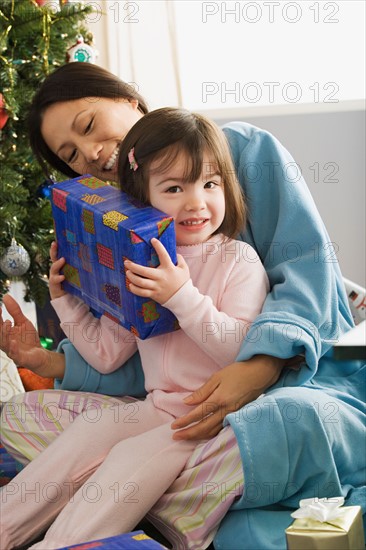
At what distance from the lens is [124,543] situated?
1.32 metres

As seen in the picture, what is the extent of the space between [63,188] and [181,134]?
27cm

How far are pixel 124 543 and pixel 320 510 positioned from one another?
304 millimetres

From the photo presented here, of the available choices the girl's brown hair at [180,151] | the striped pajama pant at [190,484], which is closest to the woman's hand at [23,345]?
the striped pajama pant at [190,484]

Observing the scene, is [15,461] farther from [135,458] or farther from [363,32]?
[363,32]

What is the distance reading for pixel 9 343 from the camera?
1.77 meters

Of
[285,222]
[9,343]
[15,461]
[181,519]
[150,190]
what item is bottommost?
[15,461]

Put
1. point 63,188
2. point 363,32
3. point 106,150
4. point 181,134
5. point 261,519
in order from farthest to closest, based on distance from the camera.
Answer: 1. point 363,32
2. point 106,150
3. point 63,188
4. point 181,134
5. point 261,519

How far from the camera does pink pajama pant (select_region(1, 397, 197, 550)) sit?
56.6 inches

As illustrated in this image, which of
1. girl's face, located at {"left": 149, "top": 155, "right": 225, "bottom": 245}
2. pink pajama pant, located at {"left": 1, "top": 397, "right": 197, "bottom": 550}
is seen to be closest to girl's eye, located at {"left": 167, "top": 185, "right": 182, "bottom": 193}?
girl's face, located at {"left": 149, "top": 155, "right": 225, "bottom": 245}

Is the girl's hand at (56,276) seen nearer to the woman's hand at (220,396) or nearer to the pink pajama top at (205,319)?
the pink pajama top at (205,319)

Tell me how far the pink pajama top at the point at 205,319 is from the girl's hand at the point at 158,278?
0.04ft

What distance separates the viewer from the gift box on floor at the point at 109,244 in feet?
4.82

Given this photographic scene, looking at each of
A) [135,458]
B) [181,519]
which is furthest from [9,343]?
[181,519]

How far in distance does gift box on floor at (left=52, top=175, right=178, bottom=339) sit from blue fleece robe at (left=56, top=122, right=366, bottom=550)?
18 cm
